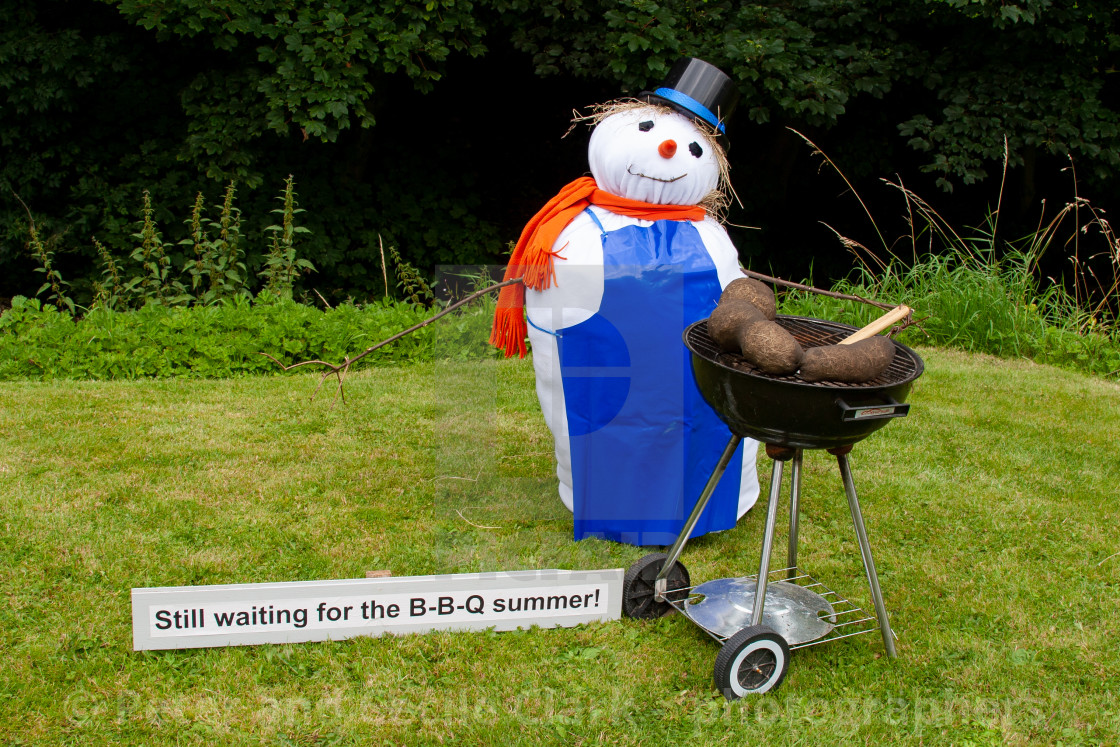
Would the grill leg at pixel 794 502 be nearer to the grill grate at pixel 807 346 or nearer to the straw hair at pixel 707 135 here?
the grill grate at pixel 807 346

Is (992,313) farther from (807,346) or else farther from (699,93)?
(807,346)

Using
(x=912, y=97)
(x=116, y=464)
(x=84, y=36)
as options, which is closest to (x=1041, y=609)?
(x=116, y=464)

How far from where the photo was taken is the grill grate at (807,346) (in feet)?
7.50

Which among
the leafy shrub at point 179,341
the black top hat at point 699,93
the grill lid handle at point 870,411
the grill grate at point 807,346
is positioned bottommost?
the leafy shrub at point 179,341

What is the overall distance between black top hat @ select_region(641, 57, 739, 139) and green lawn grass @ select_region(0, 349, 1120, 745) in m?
1.60

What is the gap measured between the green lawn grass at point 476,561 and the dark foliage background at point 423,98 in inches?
87.2

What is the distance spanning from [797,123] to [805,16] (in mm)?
1648

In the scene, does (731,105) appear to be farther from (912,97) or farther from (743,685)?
(912,97)

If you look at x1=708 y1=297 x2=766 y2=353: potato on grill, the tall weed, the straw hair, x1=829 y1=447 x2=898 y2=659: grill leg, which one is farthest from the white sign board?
the tall weed

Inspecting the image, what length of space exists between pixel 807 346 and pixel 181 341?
160 inches

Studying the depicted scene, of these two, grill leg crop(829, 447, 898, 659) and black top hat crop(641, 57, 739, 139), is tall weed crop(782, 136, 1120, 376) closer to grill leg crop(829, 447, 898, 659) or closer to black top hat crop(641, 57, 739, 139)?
black top hat crop(641, 57, 739, 139)

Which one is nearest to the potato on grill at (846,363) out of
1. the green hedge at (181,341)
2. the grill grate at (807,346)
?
the grill grate at (807,346)

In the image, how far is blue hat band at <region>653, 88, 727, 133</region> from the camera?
122 inches

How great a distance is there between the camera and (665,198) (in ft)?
10.2
